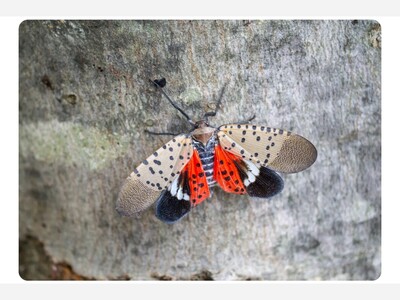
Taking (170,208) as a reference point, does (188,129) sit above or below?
above

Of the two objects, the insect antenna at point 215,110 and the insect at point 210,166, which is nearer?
the insect antenna at point 215,110

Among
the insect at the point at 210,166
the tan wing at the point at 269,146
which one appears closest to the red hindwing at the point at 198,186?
the insect at the point at 210,166

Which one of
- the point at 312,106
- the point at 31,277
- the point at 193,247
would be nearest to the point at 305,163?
the point at 312,106

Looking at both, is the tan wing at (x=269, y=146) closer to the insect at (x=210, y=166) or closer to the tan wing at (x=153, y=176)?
the insect at (x=210, y=166)

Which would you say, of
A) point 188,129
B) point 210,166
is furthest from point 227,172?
point 188,129

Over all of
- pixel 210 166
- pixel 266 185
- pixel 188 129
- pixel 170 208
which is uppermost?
pixel 188 129

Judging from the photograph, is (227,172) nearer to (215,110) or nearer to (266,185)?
(266,185)

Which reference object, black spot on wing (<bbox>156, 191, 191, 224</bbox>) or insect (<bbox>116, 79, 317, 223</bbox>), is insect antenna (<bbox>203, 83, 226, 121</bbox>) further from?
black spot on wing (<bbox>156, 191, 191, 224</bbox>)

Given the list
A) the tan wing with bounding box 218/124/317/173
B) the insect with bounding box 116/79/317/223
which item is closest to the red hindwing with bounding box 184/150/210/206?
the insect with bounding box 116/79/317/223
